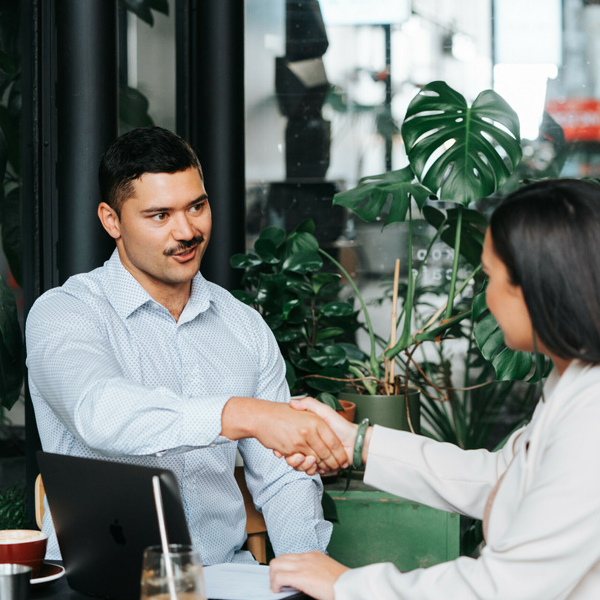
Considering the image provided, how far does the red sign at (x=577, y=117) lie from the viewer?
3.46m

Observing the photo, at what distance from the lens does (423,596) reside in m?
1.08

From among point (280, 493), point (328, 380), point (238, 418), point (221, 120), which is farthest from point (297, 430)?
point (221, 120)

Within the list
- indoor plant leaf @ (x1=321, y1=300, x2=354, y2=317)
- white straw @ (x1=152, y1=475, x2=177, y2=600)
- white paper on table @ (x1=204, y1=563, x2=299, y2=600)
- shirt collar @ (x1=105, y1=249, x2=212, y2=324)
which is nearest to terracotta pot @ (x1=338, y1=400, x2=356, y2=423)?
indoor plant leaf @ (x1=321, y1=300, x2=354, y2=317)

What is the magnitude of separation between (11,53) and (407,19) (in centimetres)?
184

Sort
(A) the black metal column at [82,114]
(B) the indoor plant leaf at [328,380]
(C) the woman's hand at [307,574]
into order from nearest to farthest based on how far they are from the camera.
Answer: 1. (C) the woman's hand at [307,574]
2. (A) the black metal column at [82,114]
3. (B) the indoor plant leaf at [328,380]

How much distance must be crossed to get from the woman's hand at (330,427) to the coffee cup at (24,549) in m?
0.55

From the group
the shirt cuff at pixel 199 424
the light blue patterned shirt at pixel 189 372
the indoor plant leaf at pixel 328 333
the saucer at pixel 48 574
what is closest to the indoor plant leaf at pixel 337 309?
the indoor plant leaf at pixel 328 333

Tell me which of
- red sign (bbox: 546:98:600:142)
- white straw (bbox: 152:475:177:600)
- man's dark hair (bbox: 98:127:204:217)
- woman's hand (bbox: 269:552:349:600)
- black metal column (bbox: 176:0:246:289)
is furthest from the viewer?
red sign (bbox: 546:98:600:142)

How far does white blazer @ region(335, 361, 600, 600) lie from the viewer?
1.04 metres

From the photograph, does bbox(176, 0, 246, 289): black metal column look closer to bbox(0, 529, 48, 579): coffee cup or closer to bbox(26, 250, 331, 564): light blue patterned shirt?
bbox(26, 250, 331, 564): light blue patterned shirt

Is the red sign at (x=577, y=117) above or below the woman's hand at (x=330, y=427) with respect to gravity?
above

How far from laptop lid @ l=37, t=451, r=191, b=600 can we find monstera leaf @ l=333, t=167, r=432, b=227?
1.56 m

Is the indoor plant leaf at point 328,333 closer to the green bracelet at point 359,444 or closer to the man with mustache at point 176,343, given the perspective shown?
the man with mustache at point 176,343

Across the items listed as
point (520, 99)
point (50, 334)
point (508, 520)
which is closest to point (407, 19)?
point (520, 99)
